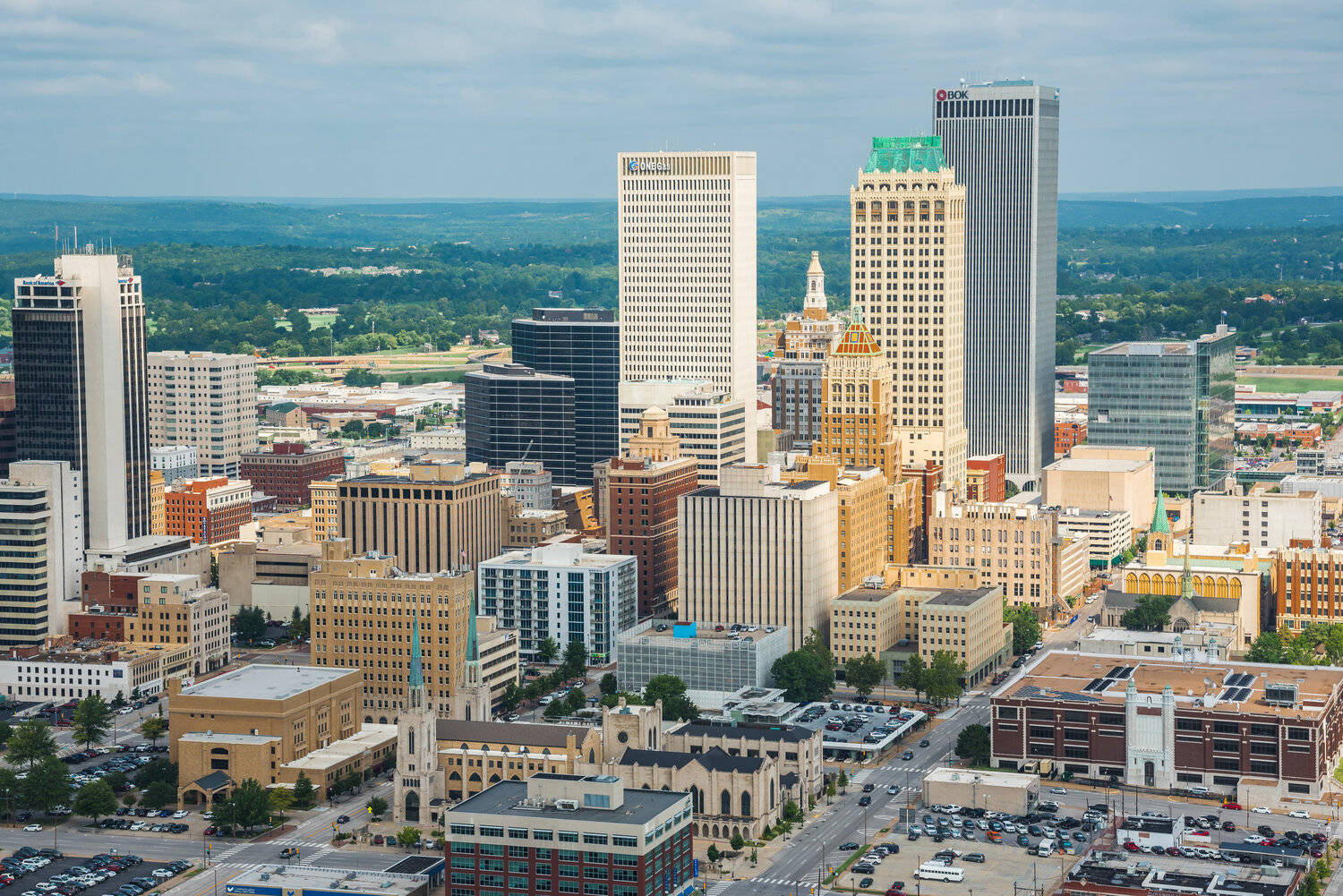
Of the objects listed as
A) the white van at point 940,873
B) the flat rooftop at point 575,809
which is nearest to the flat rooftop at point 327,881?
the flat rooftop at point 575,809

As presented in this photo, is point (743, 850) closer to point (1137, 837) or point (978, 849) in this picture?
point (978, 849)

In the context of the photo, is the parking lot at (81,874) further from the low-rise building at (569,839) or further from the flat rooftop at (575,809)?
the flat rooftop at (575,809)

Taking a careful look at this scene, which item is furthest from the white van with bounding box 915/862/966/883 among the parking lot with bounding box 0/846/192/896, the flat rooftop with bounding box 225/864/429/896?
the parking lot with bounding box 0/846/192/896

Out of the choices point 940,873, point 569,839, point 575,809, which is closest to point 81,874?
point 575,809

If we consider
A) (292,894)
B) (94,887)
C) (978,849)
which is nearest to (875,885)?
(978,849)

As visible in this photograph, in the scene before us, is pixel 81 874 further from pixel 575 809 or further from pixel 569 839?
pixel 569 839

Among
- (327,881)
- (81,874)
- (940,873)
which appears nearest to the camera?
(327,881)
